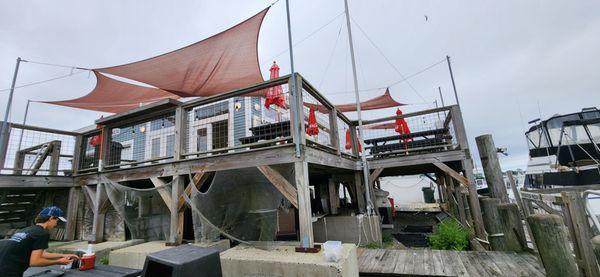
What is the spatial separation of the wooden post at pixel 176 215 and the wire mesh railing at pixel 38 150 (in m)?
4.81

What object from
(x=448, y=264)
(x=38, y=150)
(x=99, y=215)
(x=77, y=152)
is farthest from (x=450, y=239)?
(x=38, y=150)

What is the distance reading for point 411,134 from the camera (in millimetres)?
7539

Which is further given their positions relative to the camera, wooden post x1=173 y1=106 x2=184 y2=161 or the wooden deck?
wooden post x1=173 y1=106 x2=184 y2=161

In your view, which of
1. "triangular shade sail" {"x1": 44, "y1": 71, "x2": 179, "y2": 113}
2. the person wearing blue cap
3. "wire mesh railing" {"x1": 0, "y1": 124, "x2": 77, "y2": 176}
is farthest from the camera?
"triangular shade sail" {"x1": 44, "y1": 71, "x2": 179, "y2": 113}

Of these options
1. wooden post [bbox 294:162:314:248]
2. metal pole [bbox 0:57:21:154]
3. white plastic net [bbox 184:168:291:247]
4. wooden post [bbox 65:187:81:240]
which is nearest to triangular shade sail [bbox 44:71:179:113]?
metal pole [bbox 0:57:21:154]

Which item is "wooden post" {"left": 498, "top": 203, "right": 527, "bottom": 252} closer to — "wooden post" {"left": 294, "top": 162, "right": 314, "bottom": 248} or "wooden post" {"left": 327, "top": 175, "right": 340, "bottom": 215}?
"wooden post" {"left": 294, "top": 162, "right": 314, "bottom": 248}

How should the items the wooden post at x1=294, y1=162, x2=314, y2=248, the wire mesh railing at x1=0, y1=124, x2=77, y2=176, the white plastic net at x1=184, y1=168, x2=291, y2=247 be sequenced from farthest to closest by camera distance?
the wire mesh railing at x1=0, y1=124, x2=77, y2=176, the white plastic net at x1=184, y1=168, x2=291, y2=247, the wooden post at x1=294, y1=162, x2=314, y2=248

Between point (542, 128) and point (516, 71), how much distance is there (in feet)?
22.5

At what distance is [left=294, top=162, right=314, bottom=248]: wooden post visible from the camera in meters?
3.59

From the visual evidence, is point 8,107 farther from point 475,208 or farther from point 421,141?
point 475,208

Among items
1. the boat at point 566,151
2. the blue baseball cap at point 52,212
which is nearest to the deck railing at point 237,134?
the blue baseball cap at point 52,212

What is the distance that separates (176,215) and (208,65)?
11.6ft

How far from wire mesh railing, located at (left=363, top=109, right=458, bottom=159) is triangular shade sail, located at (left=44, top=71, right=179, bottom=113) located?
7.37 meters

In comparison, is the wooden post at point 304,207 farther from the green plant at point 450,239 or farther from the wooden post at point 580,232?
the green plant at point 450,239
